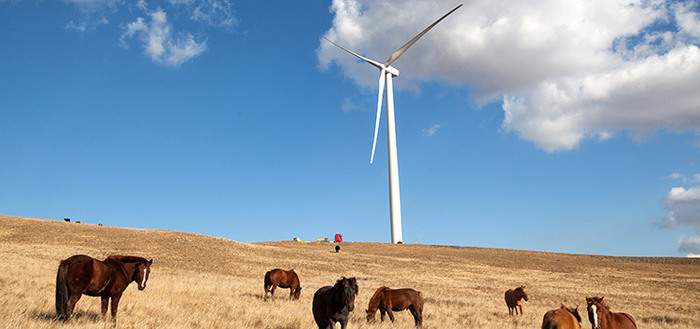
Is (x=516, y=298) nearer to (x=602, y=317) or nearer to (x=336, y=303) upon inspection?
(x=602, y=317)

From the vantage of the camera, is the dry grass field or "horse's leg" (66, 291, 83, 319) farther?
the dry grass field

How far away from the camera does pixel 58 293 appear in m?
9.91

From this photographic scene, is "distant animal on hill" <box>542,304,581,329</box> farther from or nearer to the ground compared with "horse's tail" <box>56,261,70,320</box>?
nearer to the ground

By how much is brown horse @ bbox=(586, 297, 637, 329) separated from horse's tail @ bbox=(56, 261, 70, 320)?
452 inches

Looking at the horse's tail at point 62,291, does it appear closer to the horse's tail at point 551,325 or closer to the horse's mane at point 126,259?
the horse's mane at point 126,259

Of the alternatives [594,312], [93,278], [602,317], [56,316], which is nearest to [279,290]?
[56,316]

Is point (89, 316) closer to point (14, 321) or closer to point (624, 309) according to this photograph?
point (14, 321)

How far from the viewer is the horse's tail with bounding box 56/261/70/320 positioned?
973 centimetres

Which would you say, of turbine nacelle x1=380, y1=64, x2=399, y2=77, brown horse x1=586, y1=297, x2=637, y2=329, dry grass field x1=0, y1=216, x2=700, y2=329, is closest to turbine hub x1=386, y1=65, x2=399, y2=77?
turbine nacelle x1=380, y1=64, x2=399, y2=77

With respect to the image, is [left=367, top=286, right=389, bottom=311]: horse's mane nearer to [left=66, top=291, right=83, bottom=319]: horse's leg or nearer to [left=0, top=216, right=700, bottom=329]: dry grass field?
[left=0, top=216, right=700, bottom=329]: dry grass field

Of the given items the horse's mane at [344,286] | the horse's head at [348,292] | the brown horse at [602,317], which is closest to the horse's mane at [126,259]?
the horse's mane at [344,286]

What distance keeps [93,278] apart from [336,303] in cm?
526

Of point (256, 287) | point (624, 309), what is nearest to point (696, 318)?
point (624, 309)

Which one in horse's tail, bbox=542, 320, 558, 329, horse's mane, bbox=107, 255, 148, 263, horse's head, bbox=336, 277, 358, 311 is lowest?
horse's tail, bbox=542, 320, 558, 329
